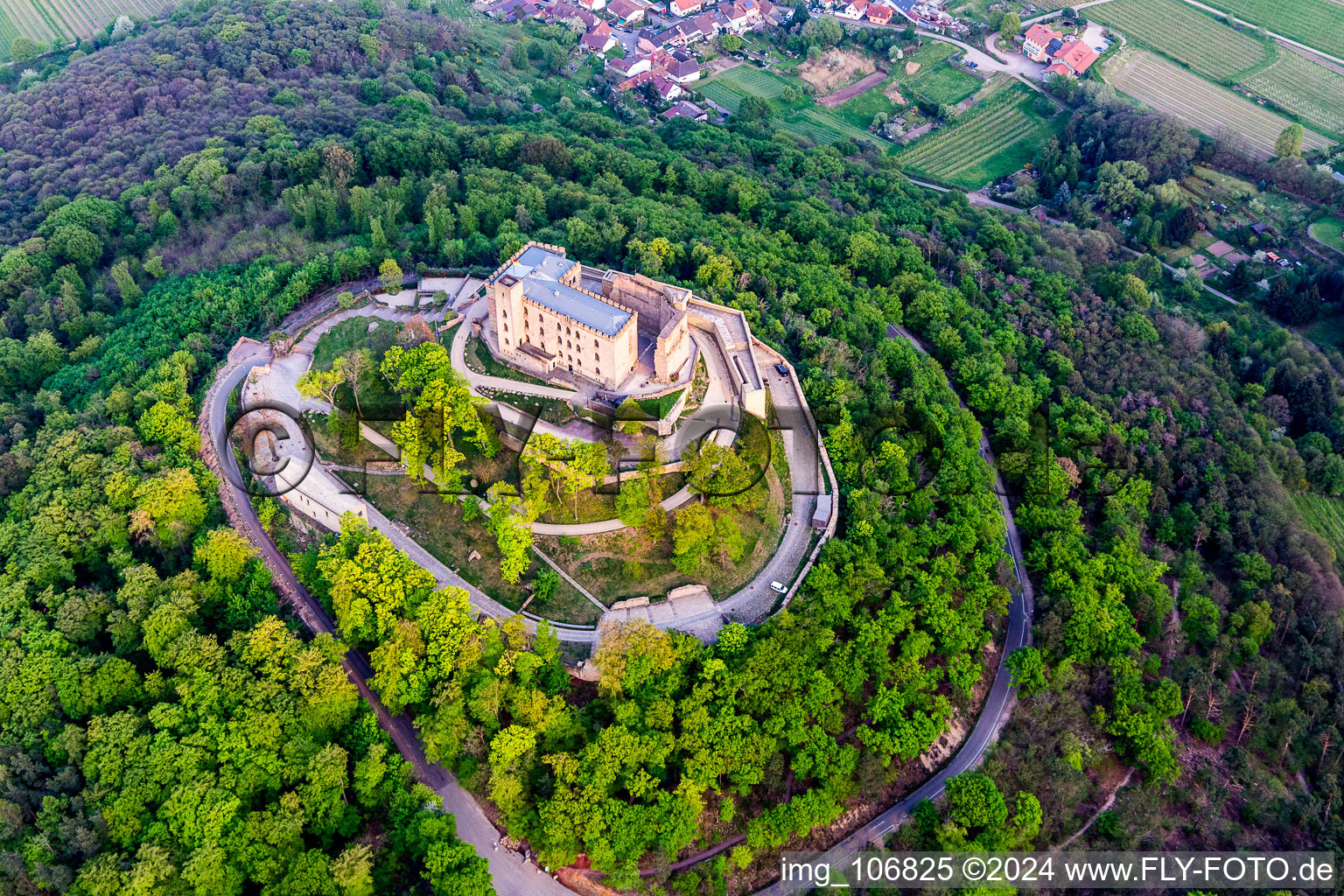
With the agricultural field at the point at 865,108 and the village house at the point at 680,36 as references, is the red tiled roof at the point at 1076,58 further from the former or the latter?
the village house at the point at 680,36

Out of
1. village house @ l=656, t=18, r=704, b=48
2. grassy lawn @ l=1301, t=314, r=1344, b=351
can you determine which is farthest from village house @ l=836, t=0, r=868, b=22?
grassy lawn @ l=1301, t=314, r=1344, b=351

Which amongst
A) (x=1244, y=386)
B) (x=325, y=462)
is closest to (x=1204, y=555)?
(x=1244, y=386)

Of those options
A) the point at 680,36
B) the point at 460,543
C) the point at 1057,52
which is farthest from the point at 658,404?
the point at 1057,52

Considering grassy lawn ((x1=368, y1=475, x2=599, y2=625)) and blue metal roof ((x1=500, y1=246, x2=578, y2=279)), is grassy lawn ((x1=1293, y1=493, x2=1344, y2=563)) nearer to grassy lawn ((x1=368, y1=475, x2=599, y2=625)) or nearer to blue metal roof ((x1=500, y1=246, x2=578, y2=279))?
grassy lawn ((x1=368, y1=475, x2=599, y2=625))

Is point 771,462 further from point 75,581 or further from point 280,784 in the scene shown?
point 75,581

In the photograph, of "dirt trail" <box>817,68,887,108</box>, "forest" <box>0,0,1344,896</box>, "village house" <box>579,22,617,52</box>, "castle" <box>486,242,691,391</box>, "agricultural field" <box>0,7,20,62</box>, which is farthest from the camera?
"village house" <box>579,22,617,52</box>

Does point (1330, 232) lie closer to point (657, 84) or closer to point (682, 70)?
point (682, 70)

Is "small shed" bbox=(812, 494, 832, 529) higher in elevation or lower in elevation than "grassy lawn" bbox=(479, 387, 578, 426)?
lower
